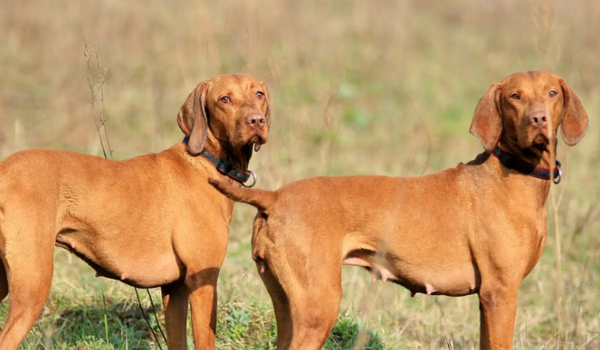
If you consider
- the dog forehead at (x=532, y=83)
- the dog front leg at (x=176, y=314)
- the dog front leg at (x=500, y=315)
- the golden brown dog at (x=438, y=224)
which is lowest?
the dog front leg at (x=176, y=314)

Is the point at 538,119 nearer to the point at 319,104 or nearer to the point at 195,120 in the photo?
the point at 195,120

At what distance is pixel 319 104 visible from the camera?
1382cm

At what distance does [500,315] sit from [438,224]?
2.14 feet

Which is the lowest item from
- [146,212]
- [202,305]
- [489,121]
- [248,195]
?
[202,305]

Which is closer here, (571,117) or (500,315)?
(500,315)

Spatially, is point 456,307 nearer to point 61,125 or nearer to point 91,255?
point 91,255

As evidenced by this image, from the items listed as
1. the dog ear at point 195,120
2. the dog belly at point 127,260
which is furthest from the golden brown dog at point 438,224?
the dog ear at point 195,120

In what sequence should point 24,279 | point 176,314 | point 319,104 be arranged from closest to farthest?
point 24,279 < point 176,314 < point 319,104

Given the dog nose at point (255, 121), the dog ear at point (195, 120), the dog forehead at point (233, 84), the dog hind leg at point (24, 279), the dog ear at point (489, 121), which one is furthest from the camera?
the dog forehead at point (233, 84)

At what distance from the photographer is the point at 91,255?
15.8 ft

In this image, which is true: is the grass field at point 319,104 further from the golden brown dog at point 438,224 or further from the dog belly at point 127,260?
the golden brown dog at point 438,224

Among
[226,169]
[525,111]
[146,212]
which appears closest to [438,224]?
[525,111]

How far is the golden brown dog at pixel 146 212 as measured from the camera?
172 inches

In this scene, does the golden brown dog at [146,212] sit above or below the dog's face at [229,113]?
below
